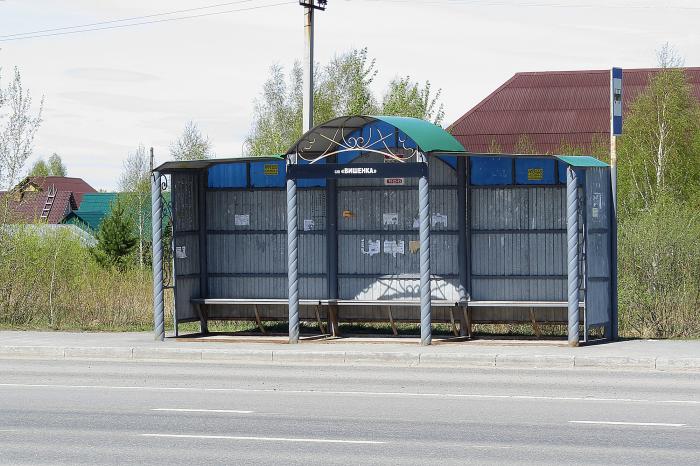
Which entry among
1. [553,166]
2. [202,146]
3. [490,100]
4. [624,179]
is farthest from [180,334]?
[202,146]

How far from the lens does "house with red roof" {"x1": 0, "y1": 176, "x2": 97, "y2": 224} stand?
26.6m

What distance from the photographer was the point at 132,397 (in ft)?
45.9

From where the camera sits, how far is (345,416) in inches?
482

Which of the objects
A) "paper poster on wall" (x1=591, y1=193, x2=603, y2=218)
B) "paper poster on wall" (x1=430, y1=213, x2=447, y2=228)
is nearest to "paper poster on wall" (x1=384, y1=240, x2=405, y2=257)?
→ "paper poster on wall" (x1=430, y1=213, x2=447, y2=228)

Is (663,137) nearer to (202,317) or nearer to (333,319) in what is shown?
(333,319)

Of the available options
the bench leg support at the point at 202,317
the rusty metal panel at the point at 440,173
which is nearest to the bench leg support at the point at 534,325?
the rusty metal panel at the point at 440,173

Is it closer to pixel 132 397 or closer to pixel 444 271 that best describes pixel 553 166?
pixel 444 271

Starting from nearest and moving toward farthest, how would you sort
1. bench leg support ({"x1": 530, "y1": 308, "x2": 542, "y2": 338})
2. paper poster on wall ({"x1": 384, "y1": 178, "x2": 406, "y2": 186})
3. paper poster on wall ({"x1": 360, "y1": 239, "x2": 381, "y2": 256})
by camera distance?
bench leg support ({"x1": 530, "y1": 308, "x2": 542, "y2": 338}), paper poster on wall ({"x1": 384, "y1": 178, "x2": 406, "y2": 186}), paper poster on wall ({"x1": 360, "y1": 239, "x2": 381, "y2": 256})

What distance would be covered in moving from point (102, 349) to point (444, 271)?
18.7 feet

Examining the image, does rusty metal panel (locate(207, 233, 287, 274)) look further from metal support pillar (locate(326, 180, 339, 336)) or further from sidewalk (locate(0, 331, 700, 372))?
sidewalk (locate(0, 331, 700, 372))

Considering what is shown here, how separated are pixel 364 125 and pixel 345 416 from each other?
8712 millimetres

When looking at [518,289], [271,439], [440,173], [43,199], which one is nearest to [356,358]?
[518,289]

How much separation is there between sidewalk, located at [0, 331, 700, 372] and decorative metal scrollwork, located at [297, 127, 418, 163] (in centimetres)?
306

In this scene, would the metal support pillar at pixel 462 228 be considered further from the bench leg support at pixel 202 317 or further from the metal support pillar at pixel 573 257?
the bench leg support at pixel 202 317
